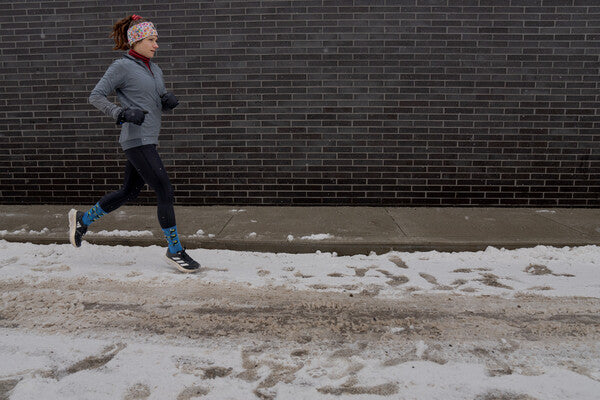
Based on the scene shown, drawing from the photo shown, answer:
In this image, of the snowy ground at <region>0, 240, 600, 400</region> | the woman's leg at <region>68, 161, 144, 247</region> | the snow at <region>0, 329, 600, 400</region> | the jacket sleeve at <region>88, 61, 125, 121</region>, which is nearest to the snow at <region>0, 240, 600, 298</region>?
the snowy ground at <region>0, 240, 600, 400</region>

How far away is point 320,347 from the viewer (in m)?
2.39

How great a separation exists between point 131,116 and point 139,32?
70 cm

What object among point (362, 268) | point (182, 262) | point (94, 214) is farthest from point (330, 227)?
point (94, 214)

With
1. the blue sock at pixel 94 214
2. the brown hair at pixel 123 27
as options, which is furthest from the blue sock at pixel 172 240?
the brown hair at pixel 123 27

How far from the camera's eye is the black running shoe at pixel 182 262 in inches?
144

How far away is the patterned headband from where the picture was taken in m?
3.38

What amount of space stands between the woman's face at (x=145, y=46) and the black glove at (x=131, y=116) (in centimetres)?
53

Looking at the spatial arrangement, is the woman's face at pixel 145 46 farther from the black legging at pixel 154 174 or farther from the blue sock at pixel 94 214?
the blue sock at pixel 94 214

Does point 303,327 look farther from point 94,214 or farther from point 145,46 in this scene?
point 145,46

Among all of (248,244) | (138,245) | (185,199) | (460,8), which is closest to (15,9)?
(185,199)

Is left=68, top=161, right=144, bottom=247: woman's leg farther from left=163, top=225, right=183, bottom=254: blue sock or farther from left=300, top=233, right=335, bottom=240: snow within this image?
left=300, top=233, right=335, bottom=240: snow

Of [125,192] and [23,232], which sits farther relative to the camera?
[23,232]

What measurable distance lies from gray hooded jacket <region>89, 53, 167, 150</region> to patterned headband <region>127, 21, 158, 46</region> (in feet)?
0.52

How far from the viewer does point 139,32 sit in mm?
3381
